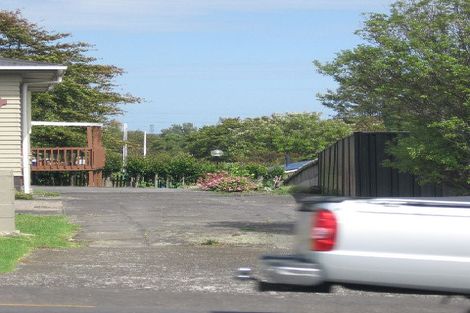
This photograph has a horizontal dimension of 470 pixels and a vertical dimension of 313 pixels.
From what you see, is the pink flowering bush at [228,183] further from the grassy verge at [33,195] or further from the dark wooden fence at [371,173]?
the grassy verge at [33,195]

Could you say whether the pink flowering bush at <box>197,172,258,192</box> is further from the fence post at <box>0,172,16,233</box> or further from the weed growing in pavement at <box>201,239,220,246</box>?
the fence post at <box>0,172,16,233</box>

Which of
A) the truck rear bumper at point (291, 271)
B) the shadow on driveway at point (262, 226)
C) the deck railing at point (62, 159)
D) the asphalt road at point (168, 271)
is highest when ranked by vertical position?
the deck railing at point (62, 159)

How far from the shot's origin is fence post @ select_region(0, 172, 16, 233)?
15.4 m

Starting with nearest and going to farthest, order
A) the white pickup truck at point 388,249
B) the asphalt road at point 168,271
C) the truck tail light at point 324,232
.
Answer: the white pickup truck at point 388,249
the truck tail light at point 324,232
the asphalt road at point 168,271

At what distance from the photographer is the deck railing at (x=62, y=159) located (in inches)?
1400

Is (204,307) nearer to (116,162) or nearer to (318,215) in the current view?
(318,215)

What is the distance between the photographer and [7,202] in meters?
15.6

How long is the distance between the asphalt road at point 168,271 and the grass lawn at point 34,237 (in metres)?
0.27

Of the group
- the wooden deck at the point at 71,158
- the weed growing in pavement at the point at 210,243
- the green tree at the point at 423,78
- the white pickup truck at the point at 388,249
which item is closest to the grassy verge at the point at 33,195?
the wooden deck at the point at 71,158

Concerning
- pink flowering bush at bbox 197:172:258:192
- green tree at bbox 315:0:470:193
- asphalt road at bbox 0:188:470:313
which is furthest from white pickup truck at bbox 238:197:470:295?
pink flowering bush at bbox 197:172:258:192

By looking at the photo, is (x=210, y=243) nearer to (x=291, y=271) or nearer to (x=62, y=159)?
(x=291, y=271)

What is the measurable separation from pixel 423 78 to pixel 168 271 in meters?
5.74

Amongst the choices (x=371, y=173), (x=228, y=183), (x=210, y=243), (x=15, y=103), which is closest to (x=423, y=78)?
(x=210, y=243)

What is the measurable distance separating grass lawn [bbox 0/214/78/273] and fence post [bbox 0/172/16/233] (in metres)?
0.32
